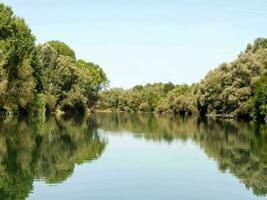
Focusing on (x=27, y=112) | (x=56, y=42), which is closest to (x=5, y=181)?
(x=27, y=112)

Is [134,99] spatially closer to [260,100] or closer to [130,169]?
[260,100]

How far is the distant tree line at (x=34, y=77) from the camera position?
64.4 metres

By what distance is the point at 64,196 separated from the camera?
18938mm

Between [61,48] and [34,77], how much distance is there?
40633mm

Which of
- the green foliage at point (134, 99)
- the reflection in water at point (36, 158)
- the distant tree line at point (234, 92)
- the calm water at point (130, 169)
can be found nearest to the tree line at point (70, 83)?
the distant tree line at point (234, 92)

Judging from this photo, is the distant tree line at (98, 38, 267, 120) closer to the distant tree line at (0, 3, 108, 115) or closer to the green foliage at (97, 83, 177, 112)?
the green foliage at (97, 83, 177, 112)

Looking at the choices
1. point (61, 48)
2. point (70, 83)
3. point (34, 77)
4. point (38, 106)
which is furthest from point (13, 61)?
point (61, 48)

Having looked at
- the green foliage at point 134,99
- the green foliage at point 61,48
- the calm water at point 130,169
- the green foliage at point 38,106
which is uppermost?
the green foliage at point 61,48

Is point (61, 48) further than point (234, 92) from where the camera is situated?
Yes

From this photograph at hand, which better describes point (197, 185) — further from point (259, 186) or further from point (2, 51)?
point (2, 51)

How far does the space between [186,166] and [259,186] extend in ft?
23.3

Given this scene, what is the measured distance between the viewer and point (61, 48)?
128 metres

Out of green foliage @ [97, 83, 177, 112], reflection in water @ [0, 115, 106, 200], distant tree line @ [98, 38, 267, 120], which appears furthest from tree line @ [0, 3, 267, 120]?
reflection in water @ [0, 115, 106, 200]

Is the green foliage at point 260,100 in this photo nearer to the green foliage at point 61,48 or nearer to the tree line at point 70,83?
the tree line at point 70,83
